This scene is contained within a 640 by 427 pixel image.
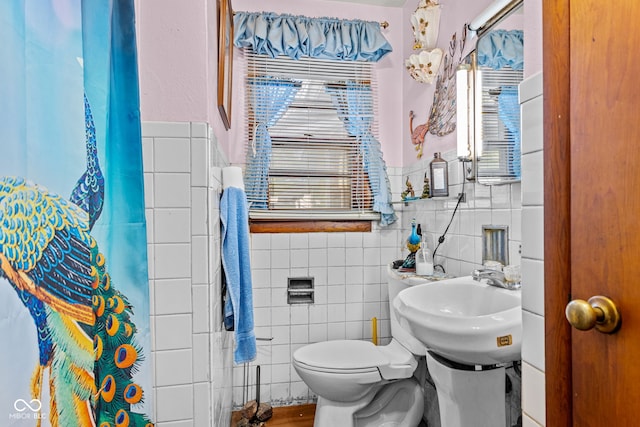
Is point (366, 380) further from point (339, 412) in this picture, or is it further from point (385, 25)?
point (385, 25)

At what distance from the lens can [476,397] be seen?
4.00ft

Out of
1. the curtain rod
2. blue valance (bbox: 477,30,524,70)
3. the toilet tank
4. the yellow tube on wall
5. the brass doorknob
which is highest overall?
the curtain rod

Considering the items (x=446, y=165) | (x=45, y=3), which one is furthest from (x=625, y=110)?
(x=446, y=165)

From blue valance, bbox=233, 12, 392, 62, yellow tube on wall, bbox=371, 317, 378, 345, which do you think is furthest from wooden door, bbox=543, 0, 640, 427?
blue valance, bbox=233, 12, 392, 62

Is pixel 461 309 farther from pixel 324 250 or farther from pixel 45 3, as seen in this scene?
pixel 45 3

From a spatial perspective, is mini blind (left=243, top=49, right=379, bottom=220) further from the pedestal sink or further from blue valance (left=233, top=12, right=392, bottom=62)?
the pedestal sink

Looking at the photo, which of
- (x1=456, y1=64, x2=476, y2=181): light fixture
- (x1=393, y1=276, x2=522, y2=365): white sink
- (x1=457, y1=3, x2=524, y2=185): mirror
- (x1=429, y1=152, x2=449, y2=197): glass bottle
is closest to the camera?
(x1=393, y1=276, x2=522, y2=365): white sink

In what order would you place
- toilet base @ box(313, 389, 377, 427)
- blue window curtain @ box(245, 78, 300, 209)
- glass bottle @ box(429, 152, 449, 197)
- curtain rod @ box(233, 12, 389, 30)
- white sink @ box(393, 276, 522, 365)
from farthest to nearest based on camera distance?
curtain rod @ box(233, 12, 389, 30)
blue window curtain @ box(245, 78, 300, 209)
glass bottle @ box(429, 152, 449, 197)
toilet base @ box(313, 389, 377, 427)
white sink @ box(393, 276, 522, 365)

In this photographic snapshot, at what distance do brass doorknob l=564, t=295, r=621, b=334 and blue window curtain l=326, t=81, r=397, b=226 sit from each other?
1599 mm

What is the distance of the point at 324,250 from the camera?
218cm

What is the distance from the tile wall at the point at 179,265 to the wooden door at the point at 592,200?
86cm

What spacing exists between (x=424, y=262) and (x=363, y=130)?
0.93 meters

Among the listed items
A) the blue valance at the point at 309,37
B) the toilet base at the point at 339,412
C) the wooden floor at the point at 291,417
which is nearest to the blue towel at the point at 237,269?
the toilet base at the point at 339,412

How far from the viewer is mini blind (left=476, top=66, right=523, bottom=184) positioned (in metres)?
1.32
